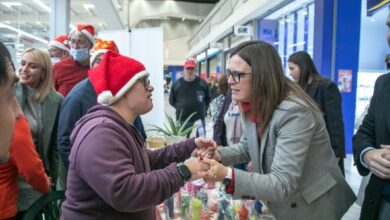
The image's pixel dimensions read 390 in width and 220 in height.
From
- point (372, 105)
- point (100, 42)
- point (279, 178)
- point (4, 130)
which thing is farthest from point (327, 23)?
Answer: point (4, 130)

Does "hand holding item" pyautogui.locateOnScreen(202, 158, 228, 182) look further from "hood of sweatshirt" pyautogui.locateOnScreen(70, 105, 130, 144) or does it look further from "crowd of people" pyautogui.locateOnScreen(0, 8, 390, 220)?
"hood of sweatshirt" pyautogui.locateOnScreen(70, 105, 130, 144)

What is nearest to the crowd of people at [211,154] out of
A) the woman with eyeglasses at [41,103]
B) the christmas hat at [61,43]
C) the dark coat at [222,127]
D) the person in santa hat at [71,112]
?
the person in santa hat at [71,112]

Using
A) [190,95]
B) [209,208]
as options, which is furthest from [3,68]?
[190,95]

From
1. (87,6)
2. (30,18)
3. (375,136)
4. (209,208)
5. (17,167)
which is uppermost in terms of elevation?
(87,6)

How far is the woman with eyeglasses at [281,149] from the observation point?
4.81 feet

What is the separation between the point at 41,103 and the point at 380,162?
2167mm

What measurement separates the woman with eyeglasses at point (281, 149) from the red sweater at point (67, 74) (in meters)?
2.31

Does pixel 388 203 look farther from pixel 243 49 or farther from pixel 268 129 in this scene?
pixel 243 49

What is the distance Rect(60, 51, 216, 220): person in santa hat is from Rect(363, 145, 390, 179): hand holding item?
0.72m

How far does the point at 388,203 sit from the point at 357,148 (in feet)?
0.90

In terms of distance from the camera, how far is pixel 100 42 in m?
3.15

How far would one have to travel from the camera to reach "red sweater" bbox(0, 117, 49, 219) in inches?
73.4

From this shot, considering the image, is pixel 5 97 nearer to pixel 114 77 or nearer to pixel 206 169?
pixel 114 77

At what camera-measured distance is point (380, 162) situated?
4.84 ft
